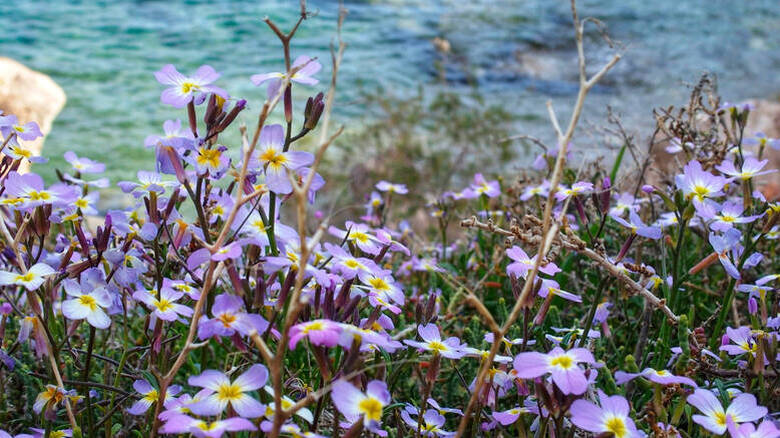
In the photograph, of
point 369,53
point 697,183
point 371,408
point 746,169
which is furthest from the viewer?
point 369,53

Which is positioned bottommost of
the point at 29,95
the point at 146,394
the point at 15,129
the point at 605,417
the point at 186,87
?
the point at 29,95

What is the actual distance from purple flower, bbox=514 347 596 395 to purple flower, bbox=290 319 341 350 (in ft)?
0.74

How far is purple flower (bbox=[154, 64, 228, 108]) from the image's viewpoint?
1.09 m

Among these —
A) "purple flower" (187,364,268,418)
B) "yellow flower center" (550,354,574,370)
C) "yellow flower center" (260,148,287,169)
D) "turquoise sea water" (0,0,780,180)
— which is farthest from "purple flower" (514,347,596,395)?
"turquoise sea water" (0,0,780,180)

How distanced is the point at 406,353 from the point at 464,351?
24 centimetres

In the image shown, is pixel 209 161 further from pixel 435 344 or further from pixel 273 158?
pixel 435 344

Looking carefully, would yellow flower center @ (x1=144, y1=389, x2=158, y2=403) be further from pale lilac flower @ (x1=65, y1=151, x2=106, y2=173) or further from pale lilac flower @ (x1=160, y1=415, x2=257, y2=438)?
pale lilac flower @ (x1=65, y1=151, x2=106, y2=173)

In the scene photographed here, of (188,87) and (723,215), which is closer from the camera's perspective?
(188,87)

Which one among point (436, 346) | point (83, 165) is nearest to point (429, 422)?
point (436, 346)

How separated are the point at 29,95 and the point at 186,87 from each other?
3233 mm

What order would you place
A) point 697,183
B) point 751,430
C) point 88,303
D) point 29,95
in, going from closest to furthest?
point 751,430, point 88,303, point 697,183, point 29,95

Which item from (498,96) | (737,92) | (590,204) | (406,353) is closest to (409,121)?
(498,96)

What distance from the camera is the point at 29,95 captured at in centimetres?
391

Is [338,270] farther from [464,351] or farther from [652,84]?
[652,84]
